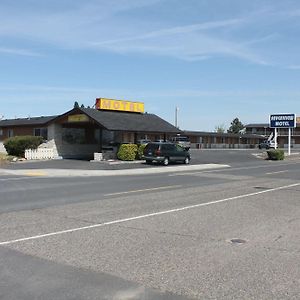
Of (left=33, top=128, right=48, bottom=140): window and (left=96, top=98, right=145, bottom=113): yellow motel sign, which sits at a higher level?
(left=96, top=98, right=145, bottom=113): yellow motel sign

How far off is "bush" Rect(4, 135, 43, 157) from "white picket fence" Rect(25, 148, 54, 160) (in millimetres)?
430

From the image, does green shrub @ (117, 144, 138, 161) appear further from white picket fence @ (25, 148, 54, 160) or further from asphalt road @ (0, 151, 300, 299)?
asphalt road @ (0, 151, 300, 299)

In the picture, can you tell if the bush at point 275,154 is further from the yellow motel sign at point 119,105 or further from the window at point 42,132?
the window at point 42,132

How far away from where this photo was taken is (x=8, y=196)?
15703 mm

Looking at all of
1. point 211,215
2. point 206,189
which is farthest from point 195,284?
point 206,189

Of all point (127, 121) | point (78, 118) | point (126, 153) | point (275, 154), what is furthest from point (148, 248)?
point (275, 154)

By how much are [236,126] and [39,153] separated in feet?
336

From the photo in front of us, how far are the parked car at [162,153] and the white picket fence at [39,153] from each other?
8.71m

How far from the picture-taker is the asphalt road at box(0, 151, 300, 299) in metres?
5.96

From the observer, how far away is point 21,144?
39.3m

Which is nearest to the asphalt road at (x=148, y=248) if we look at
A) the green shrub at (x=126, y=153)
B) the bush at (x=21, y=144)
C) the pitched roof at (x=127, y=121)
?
the green shrub at (x=126, y=153)

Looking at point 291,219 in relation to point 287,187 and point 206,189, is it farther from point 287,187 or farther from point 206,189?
point 287,187

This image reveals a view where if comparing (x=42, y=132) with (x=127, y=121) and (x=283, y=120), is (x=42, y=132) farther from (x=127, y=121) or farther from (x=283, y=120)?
(x=283, y=120)

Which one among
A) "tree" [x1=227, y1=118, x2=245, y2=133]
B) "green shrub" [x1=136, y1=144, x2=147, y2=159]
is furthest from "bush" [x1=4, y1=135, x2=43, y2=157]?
"tree" [x1=227, y1=118, x2=245, y2=133]
